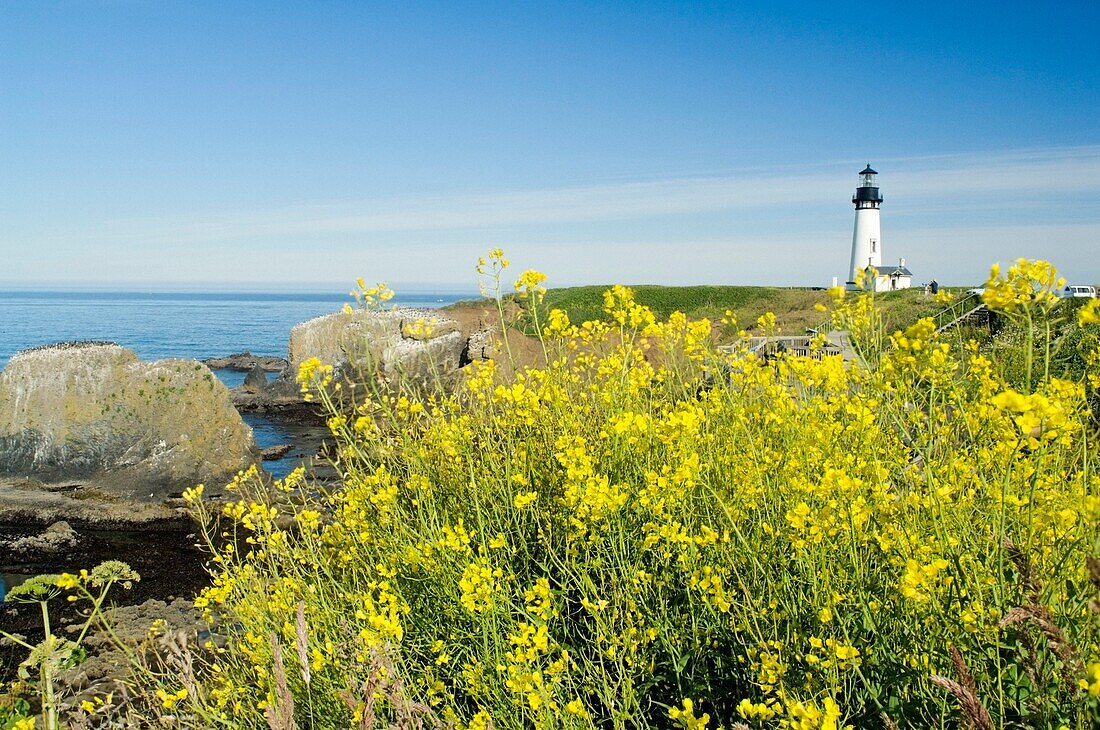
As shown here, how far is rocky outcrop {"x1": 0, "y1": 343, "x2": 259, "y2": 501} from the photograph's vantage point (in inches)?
640

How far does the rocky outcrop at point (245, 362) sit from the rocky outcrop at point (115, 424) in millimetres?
21766

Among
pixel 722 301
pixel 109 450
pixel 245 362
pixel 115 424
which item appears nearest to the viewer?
pixel 109 450

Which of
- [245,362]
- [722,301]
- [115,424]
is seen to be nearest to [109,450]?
[115,424]

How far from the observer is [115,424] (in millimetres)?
16766

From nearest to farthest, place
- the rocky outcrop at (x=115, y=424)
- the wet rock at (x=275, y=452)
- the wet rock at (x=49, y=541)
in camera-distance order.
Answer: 1. the wet rock at (x=49, y=541)
2. the rocky outcrop at (x=115, y=424)
3. the wet rock at (x=275, y=452)

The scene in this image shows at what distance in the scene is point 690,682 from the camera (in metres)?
3.10

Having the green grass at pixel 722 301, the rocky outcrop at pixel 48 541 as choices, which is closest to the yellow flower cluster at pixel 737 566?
the rocky outcrop at pixel 48 541

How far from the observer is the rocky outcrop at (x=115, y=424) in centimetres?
1625

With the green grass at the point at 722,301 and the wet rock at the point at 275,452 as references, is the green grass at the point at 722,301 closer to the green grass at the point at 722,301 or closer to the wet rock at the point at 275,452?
the green grass at the point at 722,301

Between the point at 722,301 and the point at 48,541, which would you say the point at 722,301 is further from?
the point at 48,541

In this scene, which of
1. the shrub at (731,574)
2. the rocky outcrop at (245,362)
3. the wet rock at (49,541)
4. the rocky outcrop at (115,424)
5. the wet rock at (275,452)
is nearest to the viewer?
the shrub at (731,574)

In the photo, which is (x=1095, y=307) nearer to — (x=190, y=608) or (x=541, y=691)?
(x=541, y=691)

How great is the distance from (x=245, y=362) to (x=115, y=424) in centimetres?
2639

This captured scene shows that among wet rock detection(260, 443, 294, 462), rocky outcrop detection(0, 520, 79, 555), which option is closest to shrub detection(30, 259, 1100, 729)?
rocky outcrop detection(0, 520, 79, 555)
